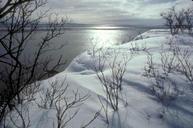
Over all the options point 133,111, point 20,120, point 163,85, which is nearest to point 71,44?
point 163,85

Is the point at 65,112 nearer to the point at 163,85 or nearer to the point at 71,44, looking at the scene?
the point at 163,85

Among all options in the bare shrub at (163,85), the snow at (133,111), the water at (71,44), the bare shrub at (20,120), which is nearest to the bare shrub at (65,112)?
the snow at (133,111)

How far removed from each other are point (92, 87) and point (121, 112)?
1661 millimetres

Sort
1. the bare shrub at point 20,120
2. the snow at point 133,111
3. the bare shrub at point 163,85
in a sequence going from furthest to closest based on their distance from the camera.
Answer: the bare shrub at point 163,85
the bare shrub at point 20,120
the snow at point 133,111

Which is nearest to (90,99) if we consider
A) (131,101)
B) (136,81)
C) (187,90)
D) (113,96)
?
(113,96)

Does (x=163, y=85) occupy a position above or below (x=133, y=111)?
above

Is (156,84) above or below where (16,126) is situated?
above

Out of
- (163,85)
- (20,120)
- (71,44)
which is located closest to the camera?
(20,120)

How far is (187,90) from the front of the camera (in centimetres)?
516

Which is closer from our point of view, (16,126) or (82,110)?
(16,126)

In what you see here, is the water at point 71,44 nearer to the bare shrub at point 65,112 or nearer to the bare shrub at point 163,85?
the bare shrub at point 65,112

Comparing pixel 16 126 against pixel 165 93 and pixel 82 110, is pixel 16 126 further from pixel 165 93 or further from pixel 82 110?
pixel 165 93

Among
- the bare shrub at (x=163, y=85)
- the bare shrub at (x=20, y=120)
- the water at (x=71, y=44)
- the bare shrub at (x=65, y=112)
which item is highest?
the bare shrub at (x=163, y=85)

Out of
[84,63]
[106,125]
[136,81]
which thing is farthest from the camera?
[84,63]
